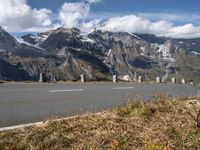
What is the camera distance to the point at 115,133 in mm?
5805

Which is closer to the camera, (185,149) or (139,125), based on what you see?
(185,149)

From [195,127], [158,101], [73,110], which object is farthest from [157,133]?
[73,110]

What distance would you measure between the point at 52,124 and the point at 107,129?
3.78 ft

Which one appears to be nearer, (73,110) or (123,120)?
(123,120)

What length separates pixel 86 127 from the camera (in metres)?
6.47

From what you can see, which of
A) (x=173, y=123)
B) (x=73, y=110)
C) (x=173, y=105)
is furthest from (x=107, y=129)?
(x=73, y=110)

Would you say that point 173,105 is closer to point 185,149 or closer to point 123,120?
point 123,120

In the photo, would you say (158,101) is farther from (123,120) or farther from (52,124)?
(52,124)

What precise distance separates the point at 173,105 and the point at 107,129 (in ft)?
7.70

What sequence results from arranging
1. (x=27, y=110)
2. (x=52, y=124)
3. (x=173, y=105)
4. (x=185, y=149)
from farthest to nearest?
(x=27, y=110) < (x=173, y=105) < (x=52, y=124) < (x=185, y=149)

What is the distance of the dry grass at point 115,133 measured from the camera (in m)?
5.42

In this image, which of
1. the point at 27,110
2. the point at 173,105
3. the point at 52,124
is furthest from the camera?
the point at 27,110

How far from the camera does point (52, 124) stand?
6848mm

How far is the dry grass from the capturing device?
5.42 metres
